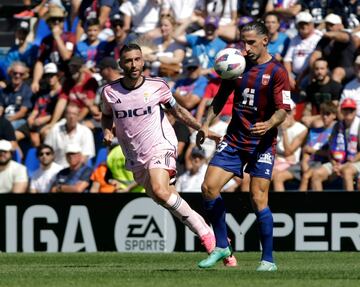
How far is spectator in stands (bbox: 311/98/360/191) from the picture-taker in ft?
53.8

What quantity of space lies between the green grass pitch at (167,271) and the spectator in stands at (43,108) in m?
4.60

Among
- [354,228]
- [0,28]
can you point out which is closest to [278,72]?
[354,228]

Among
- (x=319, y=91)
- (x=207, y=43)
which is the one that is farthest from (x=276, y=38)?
(x=319, y=91)

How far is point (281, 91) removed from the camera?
35.4 ft

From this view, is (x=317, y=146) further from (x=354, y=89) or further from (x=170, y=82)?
(x=170, y=82)

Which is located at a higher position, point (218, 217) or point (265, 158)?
point (265, 158)

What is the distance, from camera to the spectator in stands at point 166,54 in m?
18.8

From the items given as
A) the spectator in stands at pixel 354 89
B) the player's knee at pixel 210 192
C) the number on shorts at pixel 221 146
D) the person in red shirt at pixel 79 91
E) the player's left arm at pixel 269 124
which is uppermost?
the player's left arm at pixel 269 124

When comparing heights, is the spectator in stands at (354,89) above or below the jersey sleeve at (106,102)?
below

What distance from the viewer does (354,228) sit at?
603 inches

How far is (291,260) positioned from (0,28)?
34.0 ft

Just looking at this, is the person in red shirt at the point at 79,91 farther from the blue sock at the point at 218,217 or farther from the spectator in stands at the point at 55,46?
the blue sock at the point at 218,217

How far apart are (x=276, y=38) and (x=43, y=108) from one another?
164 inches

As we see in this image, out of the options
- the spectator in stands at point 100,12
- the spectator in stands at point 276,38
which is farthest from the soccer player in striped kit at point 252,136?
the spectator in stands at point 100,12
